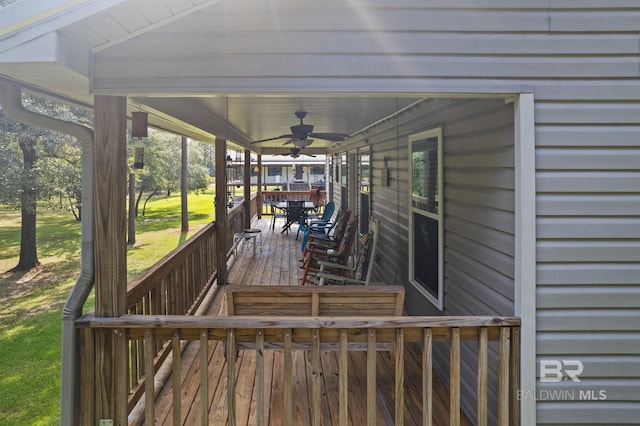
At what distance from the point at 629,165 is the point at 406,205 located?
2320 mm

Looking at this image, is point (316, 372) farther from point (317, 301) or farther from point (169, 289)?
point (169, 289)

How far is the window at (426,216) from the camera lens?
135 inches

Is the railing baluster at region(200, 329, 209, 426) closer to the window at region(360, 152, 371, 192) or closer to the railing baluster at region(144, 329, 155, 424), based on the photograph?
the railing baluster at region(144, 329, 155, 424)

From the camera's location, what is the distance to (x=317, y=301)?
10.3 ft

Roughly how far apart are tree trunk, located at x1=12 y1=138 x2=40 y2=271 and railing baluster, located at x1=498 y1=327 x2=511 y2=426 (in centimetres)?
1136

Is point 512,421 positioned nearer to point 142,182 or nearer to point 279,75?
point 279,75

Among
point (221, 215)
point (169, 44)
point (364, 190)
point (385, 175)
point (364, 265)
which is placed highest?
point (169, 44)

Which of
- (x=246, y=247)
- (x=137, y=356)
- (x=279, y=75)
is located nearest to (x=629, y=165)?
(x=279, y=75)

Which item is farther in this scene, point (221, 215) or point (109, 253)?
point (221, 215)

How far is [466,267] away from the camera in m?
2.94

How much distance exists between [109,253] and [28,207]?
9.96 meters

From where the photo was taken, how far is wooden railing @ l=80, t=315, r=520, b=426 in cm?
221

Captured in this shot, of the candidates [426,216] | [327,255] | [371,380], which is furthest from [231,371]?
[327,255]
